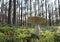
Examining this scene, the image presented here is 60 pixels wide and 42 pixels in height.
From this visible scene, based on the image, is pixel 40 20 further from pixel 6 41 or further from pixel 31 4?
pixel 31 4

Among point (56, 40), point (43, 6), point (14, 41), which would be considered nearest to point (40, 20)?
point (56, 40)

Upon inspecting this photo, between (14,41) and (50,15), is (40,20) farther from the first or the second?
(50,15)

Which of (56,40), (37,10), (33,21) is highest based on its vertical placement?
(37,10)

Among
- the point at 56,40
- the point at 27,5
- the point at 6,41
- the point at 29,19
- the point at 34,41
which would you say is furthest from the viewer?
the point at 27,5

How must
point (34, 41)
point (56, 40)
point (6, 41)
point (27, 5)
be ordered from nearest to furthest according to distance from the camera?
1. point (6, 41)
2. point (34, 41)
3. point (56, 40)
4. point (27, 5)

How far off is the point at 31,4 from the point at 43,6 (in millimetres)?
3118

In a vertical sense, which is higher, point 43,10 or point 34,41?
point 43,10

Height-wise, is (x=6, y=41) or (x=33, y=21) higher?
(x=33, y=21)

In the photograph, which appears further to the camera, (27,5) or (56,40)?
(27,5)

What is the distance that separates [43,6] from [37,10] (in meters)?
1.65

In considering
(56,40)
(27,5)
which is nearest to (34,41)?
(56,40)

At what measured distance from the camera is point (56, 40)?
6250mm

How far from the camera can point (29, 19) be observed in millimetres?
6844

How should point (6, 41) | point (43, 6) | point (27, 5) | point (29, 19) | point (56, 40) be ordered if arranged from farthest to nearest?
1. point (43, 6)
2. point (27, 5)
3. point (29, 19)
4. point (56, 40)
5. point (6, 41)
